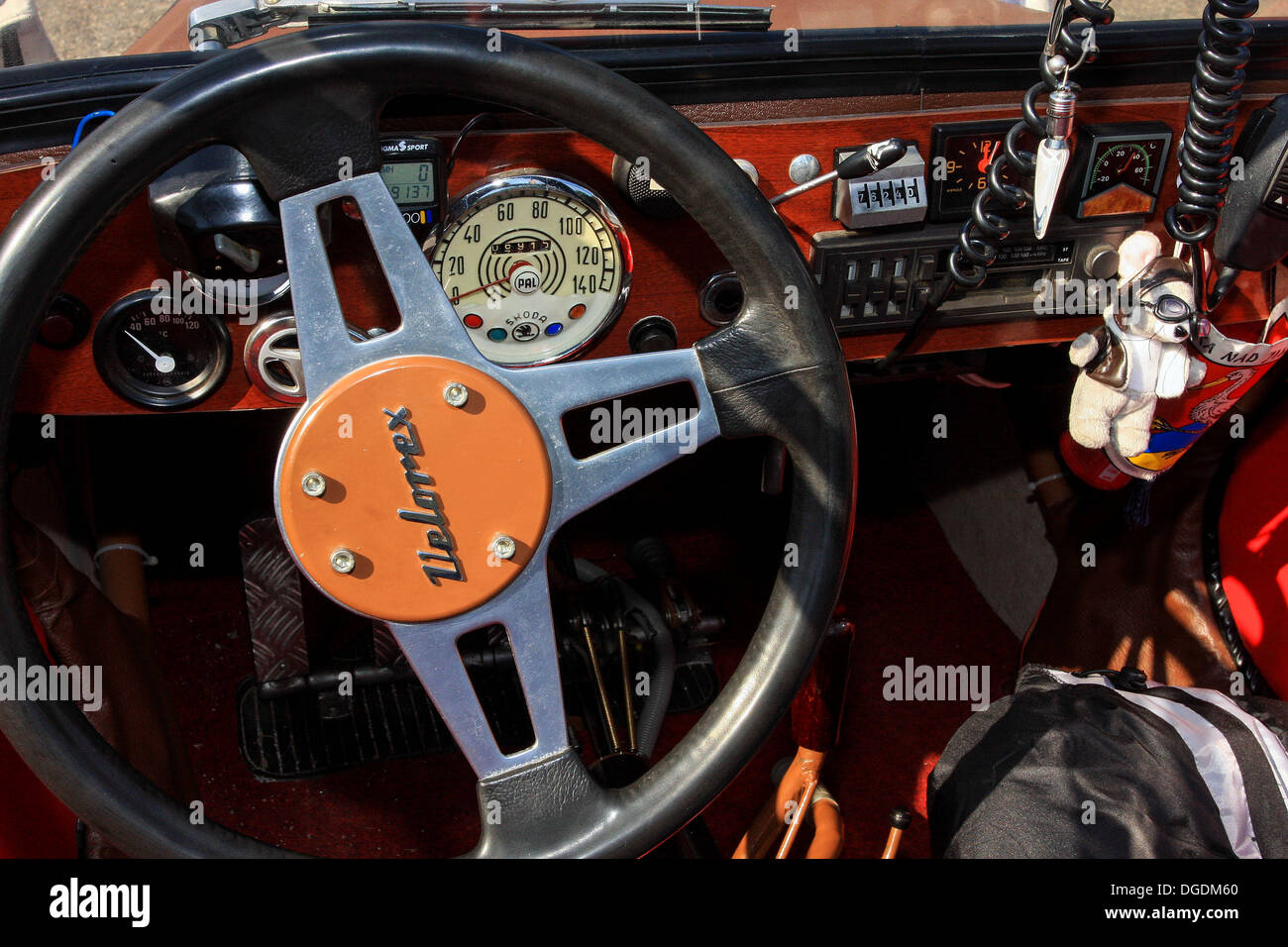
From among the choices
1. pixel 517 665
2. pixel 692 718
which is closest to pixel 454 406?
pixel 517 665

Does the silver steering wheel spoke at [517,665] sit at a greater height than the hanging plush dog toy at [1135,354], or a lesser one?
lesser

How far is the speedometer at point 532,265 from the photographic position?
1.27 metres

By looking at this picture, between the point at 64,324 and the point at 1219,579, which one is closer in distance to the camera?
the point at 64,324

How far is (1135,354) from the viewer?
137cm

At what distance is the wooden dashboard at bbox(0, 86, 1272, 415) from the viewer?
124cm

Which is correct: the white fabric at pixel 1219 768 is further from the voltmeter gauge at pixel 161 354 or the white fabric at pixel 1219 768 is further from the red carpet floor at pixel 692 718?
the voltmeter gauge at pixel 161 354

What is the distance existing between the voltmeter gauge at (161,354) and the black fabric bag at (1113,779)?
1091mm

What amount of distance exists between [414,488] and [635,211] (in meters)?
0.51

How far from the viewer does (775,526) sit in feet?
7.48

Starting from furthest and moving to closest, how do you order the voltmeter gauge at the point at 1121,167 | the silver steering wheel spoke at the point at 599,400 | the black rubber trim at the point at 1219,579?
the black rubber trim at the point at 1219,579
the voltmeter gauge at the point at 1121,167
the silver steering wheel spoke at the point at 599,400

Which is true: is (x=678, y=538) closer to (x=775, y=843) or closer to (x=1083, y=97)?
(x=775, y=843)

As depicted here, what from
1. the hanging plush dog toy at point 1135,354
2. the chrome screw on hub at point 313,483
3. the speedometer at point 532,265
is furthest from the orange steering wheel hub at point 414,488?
the hanging plush dog toy at point 1135,354

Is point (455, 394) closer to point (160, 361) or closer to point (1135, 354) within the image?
point (160, 361)
